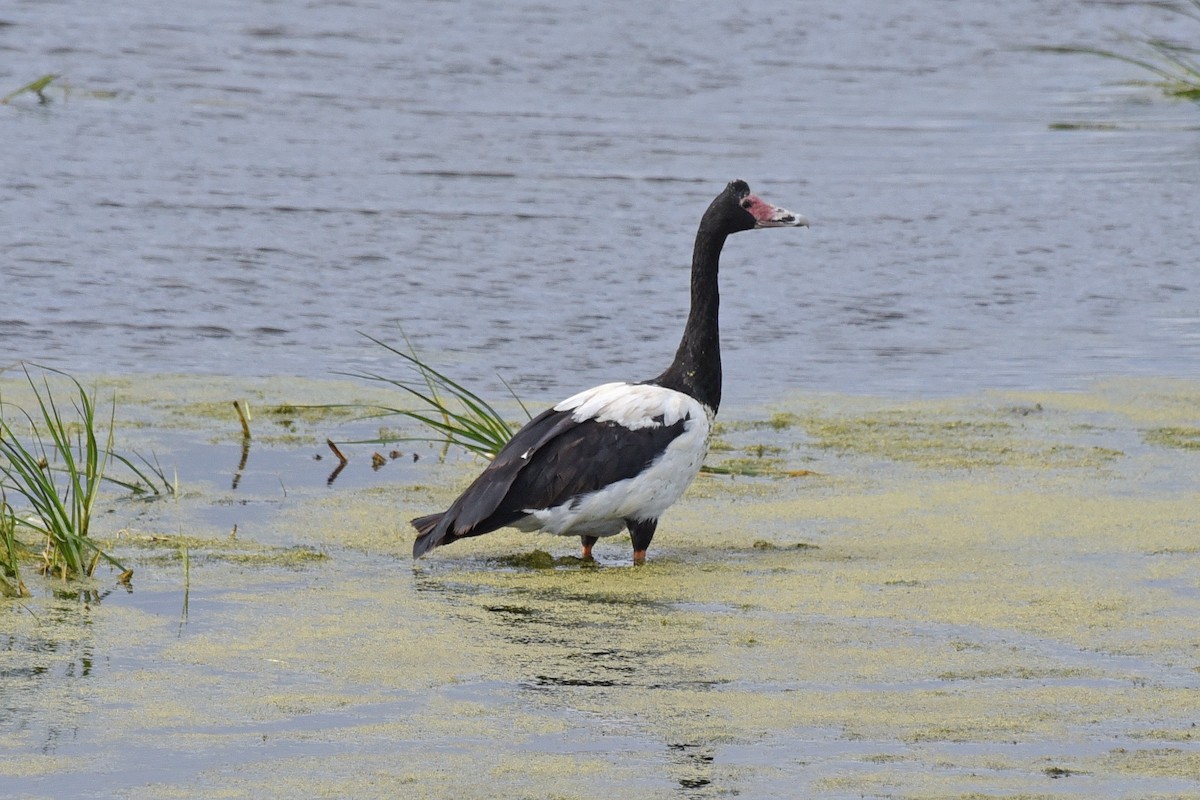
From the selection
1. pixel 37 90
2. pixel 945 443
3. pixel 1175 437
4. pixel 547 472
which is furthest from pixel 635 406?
pixel 37 90

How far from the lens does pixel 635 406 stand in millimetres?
6781

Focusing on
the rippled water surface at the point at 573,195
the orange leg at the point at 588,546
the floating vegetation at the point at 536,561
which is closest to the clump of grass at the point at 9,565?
the floating vegetation at the point at 536,561

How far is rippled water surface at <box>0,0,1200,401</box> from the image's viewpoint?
10484 mm

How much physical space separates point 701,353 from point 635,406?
453 millimetres

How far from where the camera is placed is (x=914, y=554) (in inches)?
263

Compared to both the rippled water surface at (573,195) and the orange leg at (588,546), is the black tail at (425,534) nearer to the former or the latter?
the orange leg at (588,546)

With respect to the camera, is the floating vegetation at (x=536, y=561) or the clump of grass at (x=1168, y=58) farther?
the clump of grass at (x=1168, y=58)

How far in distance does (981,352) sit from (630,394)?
4.09 metres

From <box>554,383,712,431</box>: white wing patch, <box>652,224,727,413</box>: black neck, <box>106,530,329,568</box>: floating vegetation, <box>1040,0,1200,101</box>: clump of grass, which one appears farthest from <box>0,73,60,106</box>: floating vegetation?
<box>554,383,712,431</box>: white wing patch

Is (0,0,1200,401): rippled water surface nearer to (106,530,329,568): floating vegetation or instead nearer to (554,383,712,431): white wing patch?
(554,383,712,431): white wing patch

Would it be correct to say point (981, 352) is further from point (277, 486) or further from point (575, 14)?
point (575, 14)

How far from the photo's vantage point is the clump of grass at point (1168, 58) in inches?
650

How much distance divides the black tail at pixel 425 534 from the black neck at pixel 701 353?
1.12 m

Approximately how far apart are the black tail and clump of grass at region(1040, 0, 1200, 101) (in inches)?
418
